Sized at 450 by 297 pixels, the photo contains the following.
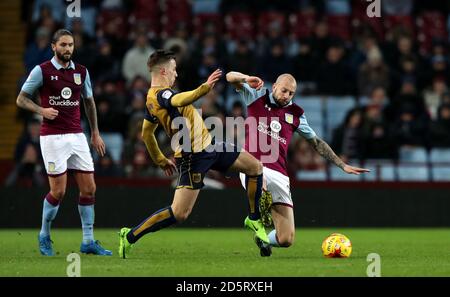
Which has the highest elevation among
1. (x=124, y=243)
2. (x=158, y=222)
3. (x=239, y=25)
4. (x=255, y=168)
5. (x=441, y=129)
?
(x=239, y=25)

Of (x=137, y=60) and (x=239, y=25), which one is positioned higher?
(x=239, y=25)

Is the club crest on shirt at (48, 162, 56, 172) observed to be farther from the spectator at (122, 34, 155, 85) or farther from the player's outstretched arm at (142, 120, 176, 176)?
the spectator at (122, 34, 155, 85)

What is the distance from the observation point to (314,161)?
1947 centimetres

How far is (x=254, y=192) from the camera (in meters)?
11.4

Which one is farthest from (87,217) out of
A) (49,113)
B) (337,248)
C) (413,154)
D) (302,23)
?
(302,23)

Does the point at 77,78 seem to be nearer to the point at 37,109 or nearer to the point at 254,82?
the point at 37,109

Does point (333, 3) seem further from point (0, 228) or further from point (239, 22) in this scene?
point (0, 228)

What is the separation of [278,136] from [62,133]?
2381 millimetres

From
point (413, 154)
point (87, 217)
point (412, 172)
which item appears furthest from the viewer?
point (413, 154)

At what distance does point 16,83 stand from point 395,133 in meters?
8.27

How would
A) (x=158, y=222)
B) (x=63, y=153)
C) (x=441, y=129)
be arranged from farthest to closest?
(x=441, y=129), (x=63, y=153), (x=158, y=222)

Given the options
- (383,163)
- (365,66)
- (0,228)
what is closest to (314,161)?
(383,163)

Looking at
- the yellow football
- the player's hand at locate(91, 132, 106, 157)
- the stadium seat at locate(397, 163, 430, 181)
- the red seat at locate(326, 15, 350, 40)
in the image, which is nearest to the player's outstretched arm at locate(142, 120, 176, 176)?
the player's hand at locate(91, 132, 106, 157)

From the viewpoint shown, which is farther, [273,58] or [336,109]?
[336,109]
